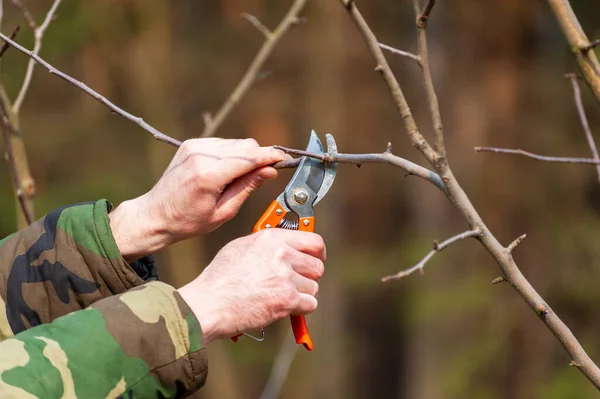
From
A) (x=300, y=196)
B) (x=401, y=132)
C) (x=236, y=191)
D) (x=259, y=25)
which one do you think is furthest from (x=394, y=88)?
(x=401, y=132)

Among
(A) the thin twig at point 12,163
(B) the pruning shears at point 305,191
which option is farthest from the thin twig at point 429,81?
(A) the thin twig at point 12,163

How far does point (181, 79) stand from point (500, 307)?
15.0ft

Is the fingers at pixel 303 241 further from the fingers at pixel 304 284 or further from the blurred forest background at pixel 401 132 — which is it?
the blurred forest background at pixel 401 132

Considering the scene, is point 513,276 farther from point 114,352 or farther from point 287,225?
point 114,352

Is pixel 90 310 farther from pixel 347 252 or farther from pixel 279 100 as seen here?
pixel 347 252

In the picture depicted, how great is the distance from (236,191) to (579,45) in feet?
2.84

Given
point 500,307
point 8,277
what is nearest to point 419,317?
point 500,307

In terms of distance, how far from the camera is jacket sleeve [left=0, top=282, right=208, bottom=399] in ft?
4.11

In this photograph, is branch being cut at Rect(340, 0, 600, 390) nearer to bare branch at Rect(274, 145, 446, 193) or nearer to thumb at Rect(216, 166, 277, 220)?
bare branch at Rect(274, 145, 446, 193)

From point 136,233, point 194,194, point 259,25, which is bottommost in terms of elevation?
point 136,233

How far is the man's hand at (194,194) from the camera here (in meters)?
1.58

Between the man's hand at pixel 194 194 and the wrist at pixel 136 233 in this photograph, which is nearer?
the man's hand at pixel 194 194

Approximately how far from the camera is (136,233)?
1.74 m

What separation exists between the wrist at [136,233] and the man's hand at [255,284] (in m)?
0.29
